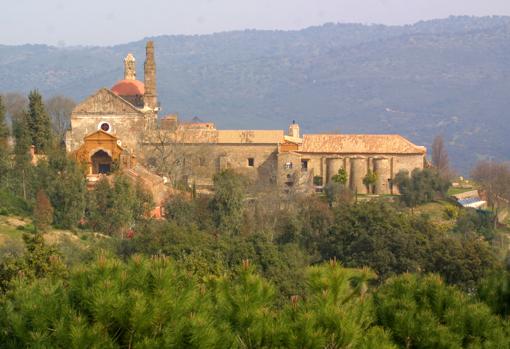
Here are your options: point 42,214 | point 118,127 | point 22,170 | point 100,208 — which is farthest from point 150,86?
point 42,214

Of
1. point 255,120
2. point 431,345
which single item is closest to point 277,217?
point 431,345

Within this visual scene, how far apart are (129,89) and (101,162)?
7.40 meters

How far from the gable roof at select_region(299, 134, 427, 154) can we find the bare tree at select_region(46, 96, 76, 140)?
14688 mm

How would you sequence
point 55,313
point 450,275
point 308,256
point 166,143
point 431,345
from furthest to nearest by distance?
point 166,143
point 308,256
point 450,275
point 431,345
point 55,313

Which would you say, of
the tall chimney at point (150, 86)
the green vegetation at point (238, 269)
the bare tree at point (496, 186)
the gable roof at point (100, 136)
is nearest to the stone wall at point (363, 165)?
the green vegetation at point (238, 269)

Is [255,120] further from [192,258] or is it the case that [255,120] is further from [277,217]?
[192,258]

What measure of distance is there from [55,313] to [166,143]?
133 ft

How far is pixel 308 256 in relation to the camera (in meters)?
34.8

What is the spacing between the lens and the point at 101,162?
162 ft

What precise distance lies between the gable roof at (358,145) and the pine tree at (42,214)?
17660 millimetres

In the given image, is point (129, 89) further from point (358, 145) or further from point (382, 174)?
point (382, 174)

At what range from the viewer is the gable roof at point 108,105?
5119cm

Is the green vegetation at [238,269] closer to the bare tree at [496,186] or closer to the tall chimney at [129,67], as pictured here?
the bare tree at [496,186]

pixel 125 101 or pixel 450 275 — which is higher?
pixel 125 101
